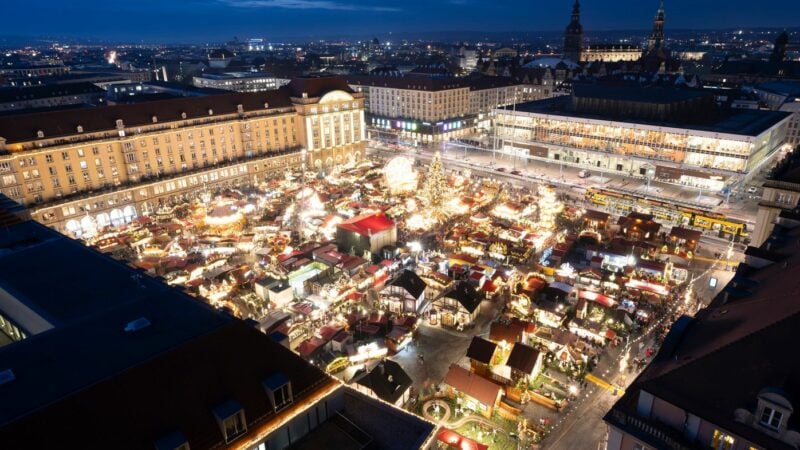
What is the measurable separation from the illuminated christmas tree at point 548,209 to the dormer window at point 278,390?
52.7 meters

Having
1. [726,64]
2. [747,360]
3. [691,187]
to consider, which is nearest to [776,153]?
[691,187]

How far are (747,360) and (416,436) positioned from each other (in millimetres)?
15330

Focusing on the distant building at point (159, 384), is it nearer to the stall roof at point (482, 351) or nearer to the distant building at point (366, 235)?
the stall roof at point (482, 351)

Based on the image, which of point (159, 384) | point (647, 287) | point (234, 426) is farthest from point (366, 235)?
point (159, 384)

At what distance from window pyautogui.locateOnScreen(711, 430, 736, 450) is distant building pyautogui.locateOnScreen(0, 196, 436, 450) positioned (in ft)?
41.5

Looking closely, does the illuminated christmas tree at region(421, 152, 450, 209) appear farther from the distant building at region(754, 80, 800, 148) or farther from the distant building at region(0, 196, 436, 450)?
the distant building at region(754, 80, 800, 148)

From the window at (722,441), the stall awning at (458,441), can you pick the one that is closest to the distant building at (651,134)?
the stall awning at (458,441)

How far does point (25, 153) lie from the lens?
67.6 metres

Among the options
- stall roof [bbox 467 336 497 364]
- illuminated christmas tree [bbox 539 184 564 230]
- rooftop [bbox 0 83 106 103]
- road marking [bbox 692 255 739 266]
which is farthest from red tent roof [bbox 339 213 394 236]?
rooftop [bbox 0 83 106 103]

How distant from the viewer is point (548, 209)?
71.0 m

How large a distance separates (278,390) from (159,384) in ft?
16.6

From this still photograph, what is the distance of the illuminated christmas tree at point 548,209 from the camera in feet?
222

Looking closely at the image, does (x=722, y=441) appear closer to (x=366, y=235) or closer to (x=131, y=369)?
(x=131, y=369)

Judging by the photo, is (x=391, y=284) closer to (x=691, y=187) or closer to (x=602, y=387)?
(x=602, y=387)
